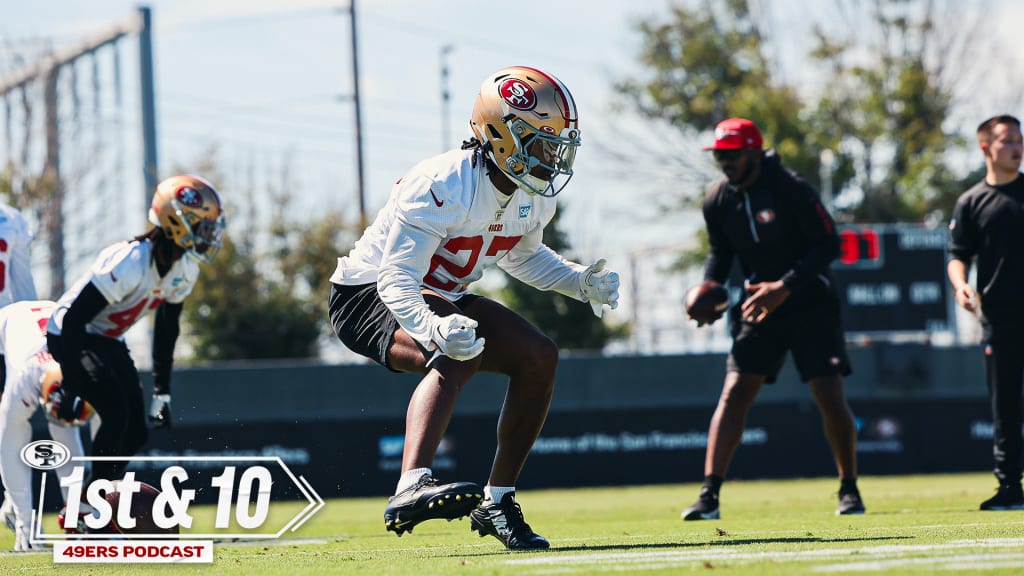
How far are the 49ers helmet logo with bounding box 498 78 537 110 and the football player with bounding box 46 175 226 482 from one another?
2.42 meters

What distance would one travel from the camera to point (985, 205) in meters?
7.65

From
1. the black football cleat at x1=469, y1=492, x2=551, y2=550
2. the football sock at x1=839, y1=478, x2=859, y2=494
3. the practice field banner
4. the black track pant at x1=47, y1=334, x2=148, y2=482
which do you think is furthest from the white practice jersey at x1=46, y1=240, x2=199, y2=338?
the practice field banner

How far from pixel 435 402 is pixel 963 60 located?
30.6 m

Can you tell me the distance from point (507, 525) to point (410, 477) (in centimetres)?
64

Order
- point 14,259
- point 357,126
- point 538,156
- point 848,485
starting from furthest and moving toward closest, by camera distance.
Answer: point 357,126
point 14,259
point 848,485
point 538,156

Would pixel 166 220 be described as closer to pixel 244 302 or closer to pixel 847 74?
pixel 244 302

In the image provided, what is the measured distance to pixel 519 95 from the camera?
5355mm

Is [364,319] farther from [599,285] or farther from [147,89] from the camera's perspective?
[147,89]

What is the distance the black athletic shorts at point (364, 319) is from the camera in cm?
538

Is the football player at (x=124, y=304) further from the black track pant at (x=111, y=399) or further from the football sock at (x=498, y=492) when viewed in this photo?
the football sock at (x=498, y=492)

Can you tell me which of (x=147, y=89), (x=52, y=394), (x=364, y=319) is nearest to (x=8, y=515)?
(x=52, y=394)

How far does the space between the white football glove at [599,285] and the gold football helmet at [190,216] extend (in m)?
2.33

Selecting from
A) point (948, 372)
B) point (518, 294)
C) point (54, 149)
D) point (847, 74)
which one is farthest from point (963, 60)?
point (54, 149)

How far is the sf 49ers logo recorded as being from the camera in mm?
7117
